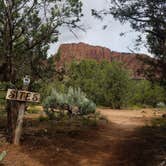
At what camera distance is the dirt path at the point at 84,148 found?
28.6 ft

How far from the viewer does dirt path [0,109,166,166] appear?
343 inches

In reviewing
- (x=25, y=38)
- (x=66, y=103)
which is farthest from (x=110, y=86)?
(x=25, y=38)

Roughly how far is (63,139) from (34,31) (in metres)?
3.17

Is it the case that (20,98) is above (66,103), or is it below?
above

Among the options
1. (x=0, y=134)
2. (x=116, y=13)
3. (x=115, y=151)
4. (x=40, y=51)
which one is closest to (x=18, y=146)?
(x=0, y=134)

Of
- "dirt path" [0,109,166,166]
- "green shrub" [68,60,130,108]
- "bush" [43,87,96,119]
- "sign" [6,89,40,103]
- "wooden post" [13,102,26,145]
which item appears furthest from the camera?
"green shrub" [68,60,130,108]

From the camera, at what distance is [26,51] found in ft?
37.5

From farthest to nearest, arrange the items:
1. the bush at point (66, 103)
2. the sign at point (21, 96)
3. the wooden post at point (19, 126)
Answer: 1. the bush at point (66, 103)
2. the wooden post at point (19, 126)
3. the sign at point (21, 96)

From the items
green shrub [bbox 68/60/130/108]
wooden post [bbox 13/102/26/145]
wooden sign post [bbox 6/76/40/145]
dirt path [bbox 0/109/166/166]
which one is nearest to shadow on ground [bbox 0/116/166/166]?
dirt path [bbox 0/109/166/166]

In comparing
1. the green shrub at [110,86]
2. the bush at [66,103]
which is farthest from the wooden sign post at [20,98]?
the green shrub at [110,86]

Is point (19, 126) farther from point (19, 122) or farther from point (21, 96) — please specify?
point (21, 96)

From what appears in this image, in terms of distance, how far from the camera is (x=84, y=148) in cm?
1020

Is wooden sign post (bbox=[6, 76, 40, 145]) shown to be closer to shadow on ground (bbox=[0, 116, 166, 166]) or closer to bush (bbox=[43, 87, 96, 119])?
shadow on ground (bbox=[0, 116, 166, 166])

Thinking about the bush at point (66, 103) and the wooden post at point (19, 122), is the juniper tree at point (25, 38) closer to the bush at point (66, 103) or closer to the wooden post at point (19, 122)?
the wooden post at point (19, 122)
